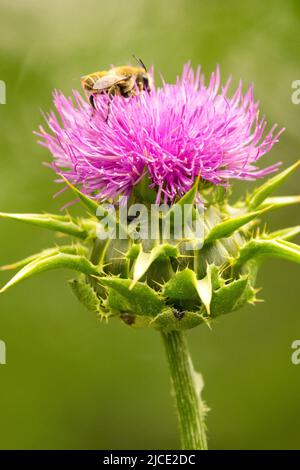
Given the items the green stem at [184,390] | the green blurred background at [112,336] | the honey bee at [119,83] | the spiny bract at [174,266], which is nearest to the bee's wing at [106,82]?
the honey bee at [119,83]

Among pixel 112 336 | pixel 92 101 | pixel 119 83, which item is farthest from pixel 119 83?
pixel 112 336

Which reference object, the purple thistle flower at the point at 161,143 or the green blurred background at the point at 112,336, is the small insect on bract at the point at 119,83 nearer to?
the purple thistle flower at the point at 161,143

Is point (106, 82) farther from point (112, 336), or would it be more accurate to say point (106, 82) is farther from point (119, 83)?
point (112, 336)

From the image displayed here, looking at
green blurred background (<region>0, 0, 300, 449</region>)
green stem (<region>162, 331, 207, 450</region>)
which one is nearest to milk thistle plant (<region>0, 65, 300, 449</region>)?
green stem (<region>162, 331, 207, 450</region>)

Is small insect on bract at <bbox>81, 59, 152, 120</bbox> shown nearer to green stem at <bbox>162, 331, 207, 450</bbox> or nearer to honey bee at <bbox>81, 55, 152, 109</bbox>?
honey bee at <bbox>81, 55, 152, 109</bbox>

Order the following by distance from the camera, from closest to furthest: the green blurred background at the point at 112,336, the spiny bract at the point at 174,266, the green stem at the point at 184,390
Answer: the spiny bract at the point at 174,266 < the green stem at the point at 184,390 < the green blurred background at the point at 112,336

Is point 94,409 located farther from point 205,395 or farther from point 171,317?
point 171,317
